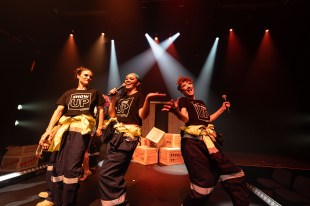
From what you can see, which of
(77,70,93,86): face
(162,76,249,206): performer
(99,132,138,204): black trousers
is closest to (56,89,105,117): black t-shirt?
(77,70,93,86): face

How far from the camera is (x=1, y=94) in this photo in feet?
15.0

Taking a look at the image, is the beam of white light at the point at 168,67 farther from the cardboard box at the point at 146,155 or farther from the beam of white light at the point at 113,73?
the cardboard box at the point at 146,155

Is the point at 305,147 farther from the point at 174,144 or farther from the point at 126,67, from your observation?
the point at 126,67

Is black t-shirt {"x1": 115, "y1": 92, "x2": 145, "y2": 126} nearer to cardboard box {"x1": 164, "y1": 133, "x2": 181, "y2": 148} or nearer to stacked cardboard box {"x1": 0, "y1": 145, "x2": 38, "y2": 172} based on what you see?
stacked cardboard box {"x1": 0, "y1": 145, "x2": 38, "y2": 172}

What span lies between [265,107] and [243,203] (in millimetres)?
5154

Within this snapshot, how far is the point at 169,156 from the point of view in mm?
4328

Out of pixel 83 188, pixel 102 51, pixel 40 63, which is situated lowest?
pixel 83 188

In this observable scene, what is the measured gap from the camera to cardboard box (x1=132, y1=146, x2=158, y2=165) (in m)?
4.29

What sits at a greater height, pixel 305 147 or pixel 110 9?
pixel 110 9

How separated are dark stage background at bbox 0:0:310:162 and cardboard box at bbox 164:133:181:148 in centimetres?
136

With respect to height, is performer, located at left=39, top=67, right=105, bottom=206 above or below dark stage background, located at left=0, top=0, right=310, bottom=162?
below

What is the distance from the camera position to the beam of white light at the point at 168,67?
654cm

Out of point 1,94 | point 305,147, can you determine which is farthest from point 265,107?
point 1,94

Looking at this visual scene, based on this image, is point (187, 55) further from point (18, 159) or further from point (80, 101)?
point (18, 159)
